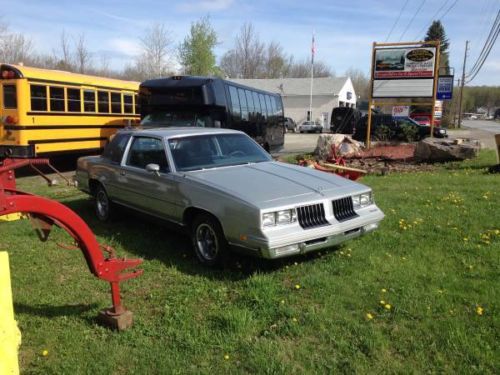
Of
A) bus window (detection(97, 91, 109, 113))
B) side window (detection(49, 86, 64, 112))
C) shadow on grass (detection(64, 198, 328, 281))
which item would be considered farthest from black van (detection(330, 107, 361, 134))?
shadow on grass (detection(64, 198, 328, 281))

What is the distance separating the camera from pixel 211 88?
12062mm

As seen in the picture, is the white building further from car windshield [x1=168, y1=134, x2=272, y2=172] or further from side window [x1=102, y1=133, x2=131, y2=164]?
car windshield [x1=168, y1=134, x2=272, y2=172]

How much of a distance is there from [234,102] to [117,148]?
6.89 m

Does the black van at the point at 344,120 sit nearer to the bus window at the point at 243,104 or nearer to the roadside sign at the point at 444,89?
the roadside sign at the point at 444,89

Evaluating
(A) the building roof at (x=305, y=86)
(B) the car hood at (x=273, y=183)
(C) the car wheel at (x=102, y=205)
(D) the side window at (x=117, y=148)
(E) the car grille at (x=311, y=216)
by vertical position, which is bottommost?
(C) the car wheel at (x=102, y=205)

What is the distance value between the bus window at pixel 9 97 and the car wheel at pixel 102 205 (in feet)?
20.5

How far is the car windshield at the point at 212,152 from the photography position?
5943 millimetres

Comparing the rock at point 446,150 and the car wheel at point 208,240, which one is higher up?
the rock at point 446,150

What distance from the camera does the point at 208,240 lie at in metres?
5.27

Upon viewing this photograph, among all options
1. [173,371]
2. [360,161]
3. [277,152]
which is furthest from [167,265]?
[277,152]

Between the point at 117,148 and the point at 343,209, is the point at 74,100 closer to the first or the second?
the point at 117,148

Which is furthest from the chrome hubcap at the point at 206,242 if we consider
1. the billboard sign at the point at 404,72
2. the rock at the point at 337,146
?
the billboard sign at the point at 404,72

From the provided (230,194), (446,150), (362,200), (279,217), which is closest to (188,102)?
(446,150)

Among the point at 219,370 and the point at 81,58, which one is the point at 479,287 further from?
the point at 81,58
